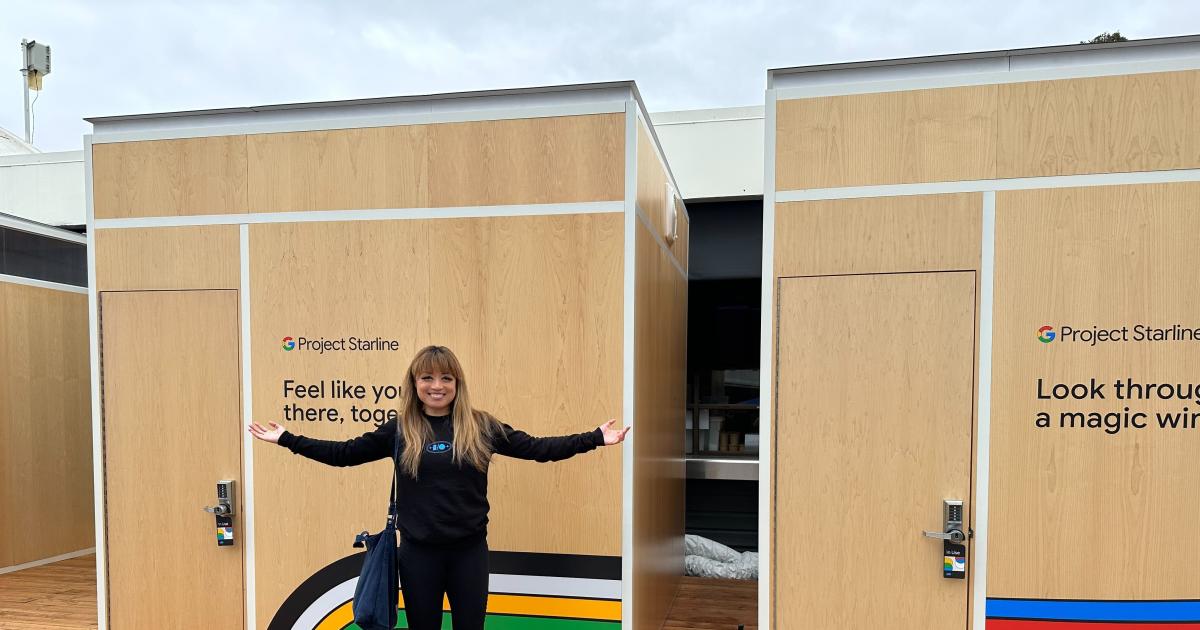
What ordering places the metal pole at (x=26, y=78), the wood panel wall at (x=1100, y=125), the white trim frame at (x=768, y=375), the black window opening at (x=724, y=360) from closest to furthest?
the wood panel wall at (x=1100, y=125) → the white trim frame at (x=768, y=375) → the black window opening at (x=724, y=360) → the metal pole at (x=26, y=78)

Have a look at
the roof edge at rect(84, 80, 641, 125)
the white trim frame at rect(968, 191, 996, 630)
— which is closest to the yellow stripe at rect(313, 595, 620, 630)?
the white trim frame at rect(968, 191, 996, 630)

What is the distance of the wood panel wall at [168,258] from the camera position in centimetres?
315

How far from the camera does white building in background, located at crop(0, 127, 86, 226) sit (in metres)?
6.82

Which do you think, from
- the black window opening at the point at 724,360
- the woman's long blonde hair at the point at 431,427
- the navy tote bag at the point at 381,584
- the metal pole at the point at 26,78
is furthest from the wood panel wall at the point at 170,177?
the metal pole at the point at 26,78

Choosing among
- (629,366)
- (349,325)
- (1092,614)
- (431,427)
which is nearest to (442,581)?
(431,427)

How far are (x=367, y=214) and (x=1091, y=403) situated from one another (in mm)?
3319

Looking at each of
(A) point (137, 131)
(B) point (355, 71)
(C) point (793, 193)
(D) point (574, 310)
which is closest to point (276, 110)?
(A) point (137, 131)

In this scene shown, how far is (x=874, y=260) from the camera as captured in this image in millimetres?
2639

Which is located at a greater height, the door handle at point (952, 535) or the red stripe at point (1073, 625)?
the door handle at point (952, 535)

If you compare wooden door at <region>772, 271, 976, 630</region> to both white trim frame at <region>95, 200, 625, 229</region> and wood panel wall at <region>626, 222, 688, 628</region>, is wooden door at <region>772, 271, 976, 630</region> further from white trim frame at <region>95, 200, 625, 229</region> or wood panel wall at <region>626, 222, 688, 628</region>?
white trim frame at <region>95, 200, 625, 229</region>

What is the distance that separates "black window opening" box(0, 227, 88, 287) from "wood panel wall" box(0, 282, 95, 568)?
0.14 m

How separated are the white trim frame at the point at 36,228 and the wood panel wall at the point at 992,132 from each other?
5.83 meters

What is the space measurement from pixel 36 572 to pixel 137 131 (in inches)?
161

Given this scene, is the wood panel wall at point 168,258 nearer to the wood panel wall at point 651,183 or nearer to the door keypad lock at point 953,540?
the wood panel wall at point 651,183
